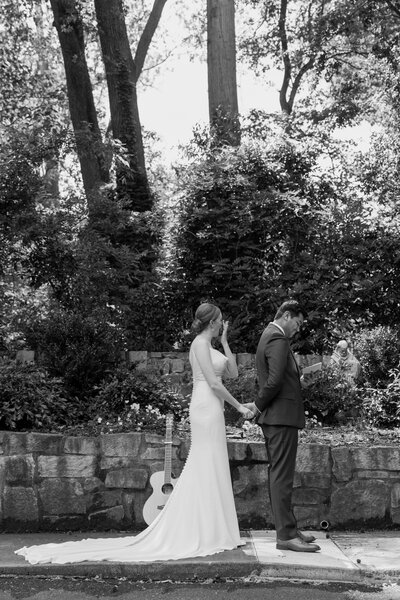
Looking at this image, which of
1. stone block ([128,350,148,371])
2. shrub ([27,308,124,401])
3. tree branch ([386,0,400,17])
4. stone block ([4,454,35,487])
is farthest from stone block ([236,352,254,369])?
tree branch ([386,0,400,17])

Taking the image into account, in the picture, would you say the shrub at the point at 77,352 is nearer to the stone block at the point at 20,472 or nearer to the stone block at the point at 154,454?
the stone block at the point at 20,472

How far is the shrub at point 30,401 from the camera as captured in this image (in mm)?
8078

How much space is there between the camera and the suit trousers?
6465mm

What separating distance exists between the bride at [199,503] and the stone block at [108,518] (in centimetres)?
73

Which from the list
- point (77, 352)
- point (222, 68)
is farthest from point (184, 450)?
point (222, 68)

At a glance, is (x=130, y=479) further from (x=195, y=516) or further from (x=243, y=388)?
(x=243, y=388)

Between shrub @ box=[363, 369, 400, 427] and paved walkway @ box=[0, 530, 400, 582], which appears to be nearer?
paved walkway @ box=[0, 530, 400, 582]

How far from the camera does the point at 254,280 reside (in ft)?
48.3

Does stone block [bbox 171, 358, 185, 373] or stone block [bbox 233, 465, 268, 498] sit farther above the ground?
stone block [bbox 171, 358, 185, 373]

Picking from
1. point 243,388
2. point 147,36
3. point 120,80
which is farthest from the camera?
point 147,36

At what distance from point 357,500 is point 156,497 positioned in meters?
1.79

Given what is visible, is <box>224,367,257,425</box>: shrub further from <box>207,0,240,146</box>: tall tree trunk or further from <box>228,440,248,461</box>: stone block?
<box>207,0,240,146</box>: tall tree trunk

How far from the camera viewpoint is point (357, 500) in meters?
7.51

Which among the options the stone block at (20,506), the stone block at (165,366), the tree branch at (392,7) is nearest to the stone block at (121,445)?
the stone block at (20,506)
